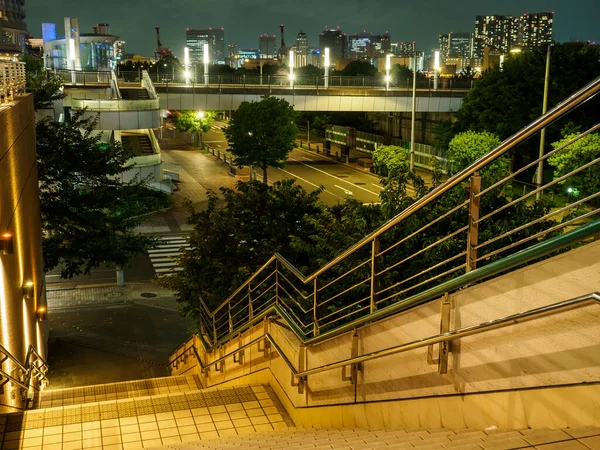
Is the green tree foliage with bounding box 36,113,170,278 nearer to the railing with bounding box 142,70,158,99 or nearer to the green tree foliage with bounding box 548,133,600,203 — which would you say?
the green tree foliage with bounding box 548,133,600,203

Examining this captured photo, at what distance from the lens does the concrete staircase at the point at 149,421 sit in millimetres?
6887

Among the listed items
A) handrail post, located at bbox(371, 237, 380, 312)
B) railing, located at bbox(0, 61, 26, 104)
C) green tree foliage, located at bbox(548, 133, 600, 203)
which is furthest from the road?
handrail post, located at bbox(371, 237, 380, 312)

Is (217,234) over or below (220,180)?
over

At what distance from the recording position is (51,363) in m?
15.6

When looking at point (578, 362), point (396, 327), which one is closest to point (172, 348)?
point (396, 327)

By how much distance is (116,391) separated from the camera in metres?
11.8

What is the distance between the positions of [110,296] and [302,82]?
89.9 ft

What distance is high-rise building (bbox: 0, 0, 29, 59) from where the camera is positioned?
9294cm

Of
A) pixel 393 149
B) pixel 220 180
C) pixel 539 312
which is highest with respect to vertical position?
pixel 539 312

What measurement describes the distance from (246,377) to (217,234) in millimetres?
3536

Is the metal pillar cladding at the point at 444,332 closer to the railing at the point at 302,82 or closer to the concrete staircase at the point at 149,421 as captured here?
the concrete staircase at the point at 149,421

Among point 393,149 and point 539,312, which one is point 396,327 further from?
point 393,149

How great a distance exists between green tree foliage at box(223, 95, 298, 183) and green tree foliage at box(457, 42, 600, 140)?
1072cm

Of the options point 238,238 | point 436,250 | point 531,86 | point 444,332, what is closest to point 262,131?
point 531,86
